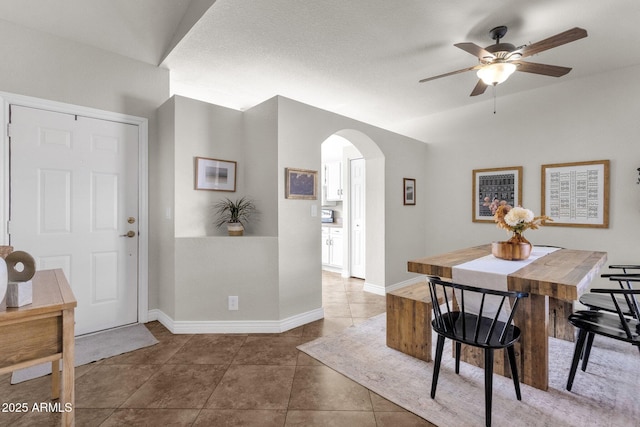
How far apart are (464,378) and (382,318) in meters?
1.20

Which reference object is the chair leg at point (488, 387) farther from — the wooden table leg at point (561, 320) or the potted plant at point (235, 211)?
the potted plant at point (235, 211)

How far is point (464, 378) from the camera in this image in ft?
6.85

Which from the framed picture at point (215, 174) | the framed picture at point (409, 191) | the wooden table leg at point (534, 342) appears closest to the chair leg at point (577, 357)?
the wooden table leg at point (534, 342)

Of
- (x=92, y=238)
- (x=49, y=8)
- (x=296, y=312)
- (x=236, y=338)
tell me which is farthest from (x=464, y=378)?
(x=49, y=8)

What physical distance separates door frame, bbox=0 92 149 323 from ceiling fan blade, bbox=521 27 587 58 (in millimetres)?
3441

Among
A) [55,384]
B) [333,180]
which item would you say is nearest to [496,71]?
[333,180]

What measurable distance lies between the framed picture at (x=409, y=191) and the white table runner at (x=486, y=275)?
232 centimetres

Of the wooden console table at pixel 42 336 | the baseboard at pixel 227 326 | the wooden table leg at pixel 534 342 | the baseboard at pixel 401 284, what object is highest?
the wooden console table at pixel 42 336

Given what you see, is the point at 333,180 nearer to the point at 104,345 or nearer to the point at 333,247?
the point at 333,247

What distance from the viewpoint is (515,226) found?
2.17m

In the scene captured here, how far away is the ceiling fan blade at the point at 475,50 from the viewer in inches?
83.4

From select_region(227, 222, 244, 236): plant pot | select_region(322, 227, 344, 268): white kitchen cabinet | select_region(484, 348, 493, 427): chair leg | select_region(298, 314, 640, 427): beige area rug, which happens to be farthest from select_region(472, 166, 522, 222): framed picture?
select_region(227, 222, 244, 236): plant pot

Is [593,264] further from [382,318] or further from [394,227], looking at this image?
[394,227]

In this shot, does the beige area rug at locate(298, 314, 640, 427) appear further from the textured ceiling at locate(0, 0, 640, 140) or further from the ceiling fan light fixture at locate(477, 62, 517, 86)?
the textured ceiling at locate(0, 0, 640, 140)
